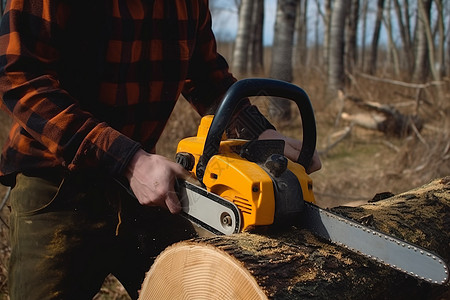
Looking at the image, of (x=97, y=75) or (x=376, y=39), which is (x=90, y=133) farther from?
(x=376, y=39)

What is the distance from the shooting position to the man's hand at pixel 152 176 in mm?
1397

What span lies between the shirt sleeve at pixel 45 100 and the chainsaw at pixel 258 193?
237 mm

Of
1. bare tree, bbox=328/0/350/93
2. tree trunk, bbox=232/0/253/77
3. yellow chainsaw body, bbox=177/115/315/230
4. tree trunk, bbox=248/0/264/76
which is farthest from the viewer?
tree trunk, bbox=248/0/264/76

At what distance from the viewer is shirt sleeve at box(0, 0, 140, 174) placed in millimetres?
1409

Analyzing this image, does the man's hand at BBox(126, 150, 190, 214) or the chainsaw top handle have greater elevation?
the chainsaw top handle

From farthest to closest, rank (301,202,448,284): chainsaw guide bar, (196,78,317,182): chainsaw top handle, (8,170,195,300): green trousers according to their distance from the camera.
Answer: (8,170,195,300): green trousers, (196,78,317,182): chainsaw top handle, (301,202,448,284): chainsaw guide bar

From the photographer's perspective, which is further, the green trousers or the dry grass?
the dry grass

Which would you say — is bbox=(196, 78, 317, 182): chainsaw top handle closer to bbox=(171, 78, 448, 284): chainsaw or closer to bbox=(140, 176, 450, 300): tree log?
bbox=(171, 78, 448, 284): chainsaw

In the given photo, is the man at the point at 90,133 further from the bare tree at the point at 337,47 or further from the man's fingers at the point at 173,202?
the bare tree at the point at 337,47

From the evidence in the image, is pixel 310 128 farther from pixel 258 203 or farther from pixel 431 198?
pixel 431 198

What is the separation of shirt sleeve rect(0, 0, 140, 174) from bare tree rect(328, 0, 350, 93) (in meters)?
9.07

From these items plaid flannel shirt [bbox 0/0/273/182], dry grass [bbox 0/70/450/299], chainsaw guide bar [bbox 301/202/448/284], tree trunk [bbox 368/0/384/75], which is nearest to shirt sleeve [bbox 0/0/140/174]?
plaid flannel shirt [bbox 0/0/273/182]

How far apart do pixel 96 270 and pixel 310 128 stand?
0.93 metres

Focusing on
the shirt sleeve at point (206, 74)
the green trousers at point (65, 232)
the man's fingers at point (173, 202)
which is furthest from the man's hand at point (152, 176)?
the shirt sleeve at point (206, 74)
